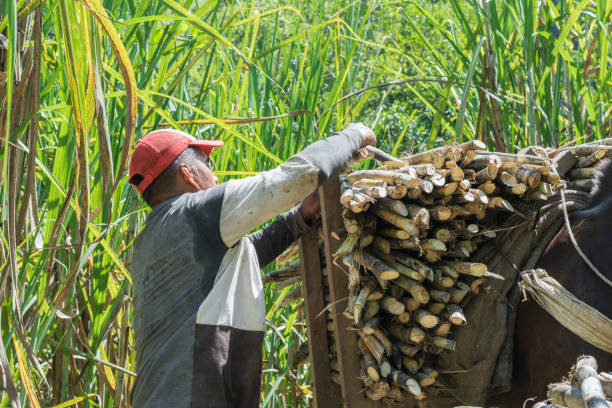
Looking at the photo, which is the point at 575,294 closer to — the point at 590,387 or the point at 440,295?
the point at 440,295

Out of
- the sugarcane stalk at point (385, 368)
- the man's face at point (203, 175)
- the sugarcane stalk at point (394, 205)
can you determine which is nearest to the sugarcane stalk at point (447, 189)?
the sugarcane stalk at point (394, 205)

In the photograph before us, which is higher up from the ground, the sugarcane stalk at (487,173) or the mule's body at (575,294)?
the sugarcane stalk at (487,173)

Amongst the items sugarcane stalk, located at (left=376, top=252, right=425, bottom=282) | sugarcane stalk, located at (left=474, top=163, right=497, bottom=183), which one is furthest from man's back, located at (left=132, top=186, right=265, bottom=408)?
sugarcane stalk, located at (left=474, top=163, right=497, bottom=183)

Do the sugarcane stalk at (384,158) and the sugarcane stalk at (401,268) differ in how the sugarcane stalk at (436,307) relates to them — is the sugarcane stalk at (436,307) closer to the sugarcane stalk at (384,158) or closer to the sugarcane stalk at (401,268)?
the sugarcane stalk at (401,268)

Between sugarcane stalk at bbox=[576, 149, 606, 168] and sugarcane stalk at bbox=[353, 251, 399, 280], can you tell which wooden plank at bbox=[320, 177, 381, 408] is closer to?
sugarcane stalk at bbox=[353, 251, 399, 280]

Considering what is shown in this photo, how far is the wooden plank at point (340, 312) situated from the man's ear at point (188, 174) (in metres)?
0.47

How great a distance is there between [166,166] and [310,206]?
52 centimetres

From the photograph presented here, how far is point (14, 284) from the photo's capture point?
207 cm

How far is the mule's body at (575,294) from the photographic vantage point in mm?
2062

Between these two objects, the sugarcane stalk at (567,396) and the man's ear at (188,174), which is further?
the man's ear at (188,174)

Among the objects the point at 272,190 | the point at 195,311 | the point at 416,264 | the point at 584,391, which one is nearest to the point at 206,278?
the point at 195,311

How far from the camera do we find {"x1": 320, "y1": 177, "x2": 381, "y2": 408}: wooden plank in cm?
238

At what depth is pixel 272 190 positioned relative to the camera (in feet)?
7.63

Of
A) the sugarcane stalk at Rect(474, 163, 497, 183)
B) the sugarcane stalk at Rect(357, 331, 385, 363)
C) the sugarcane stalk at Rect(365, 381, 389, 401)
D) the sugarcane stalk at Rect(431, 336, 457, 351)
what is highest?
the sugarcane stalk at Rect(474, 163, 497, 183)
